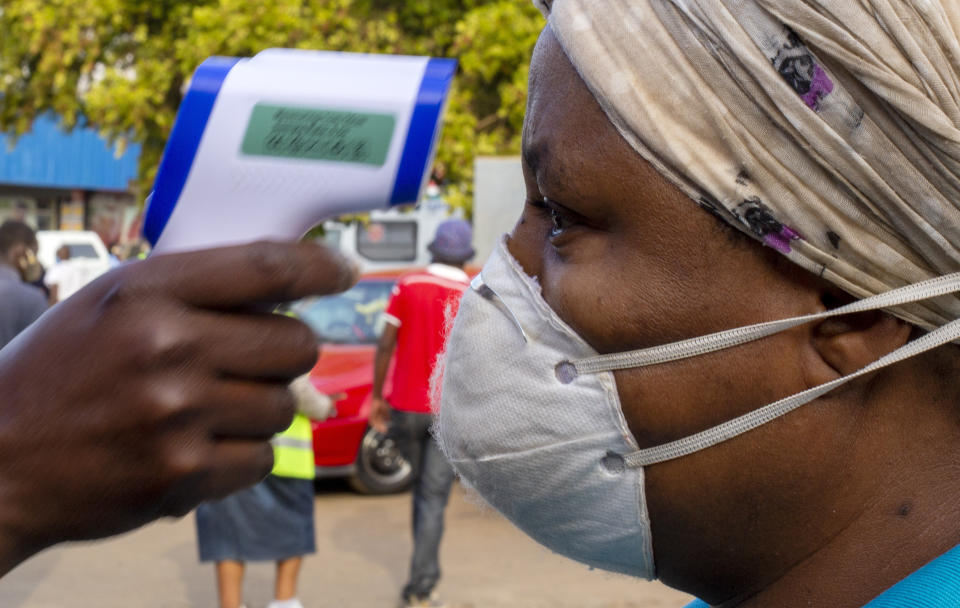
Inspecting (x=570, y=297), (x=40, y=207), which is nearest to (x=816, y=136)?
(x=570, y=297)

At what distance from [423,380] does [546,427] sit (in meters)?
5.17

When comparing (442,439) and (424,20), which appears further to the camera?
(424,20)

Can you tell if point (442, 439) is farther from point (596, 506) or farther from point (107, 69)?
point (107, 69)

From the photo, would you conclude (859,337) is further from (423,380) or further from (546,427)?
(423,380)

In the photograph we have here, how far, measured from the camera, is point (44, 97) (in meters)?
15.6

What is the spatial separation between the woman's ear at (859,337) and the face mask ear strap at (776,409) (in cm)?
2

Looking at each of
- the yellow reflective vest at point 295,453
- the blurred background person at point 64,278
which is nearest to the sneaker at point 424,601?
the yellow reflective vest at point 295,453

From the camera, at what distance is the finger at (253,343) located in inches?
45.0

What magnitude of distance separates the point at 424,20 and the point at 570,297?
1288cm

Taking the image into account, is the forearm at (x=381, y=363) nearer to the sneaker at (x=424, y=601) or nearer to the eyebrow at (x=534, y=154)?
the sneaker at (x=424, y=601)

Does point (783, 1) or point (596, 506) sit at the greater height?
point (783, 1)

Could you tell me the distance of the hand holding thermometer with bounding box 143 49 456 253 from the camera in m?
1.21

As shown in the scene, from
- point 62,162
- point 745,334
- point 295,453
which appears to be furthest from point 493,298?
point 62,162

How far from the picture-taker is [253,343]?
45.7 inches
